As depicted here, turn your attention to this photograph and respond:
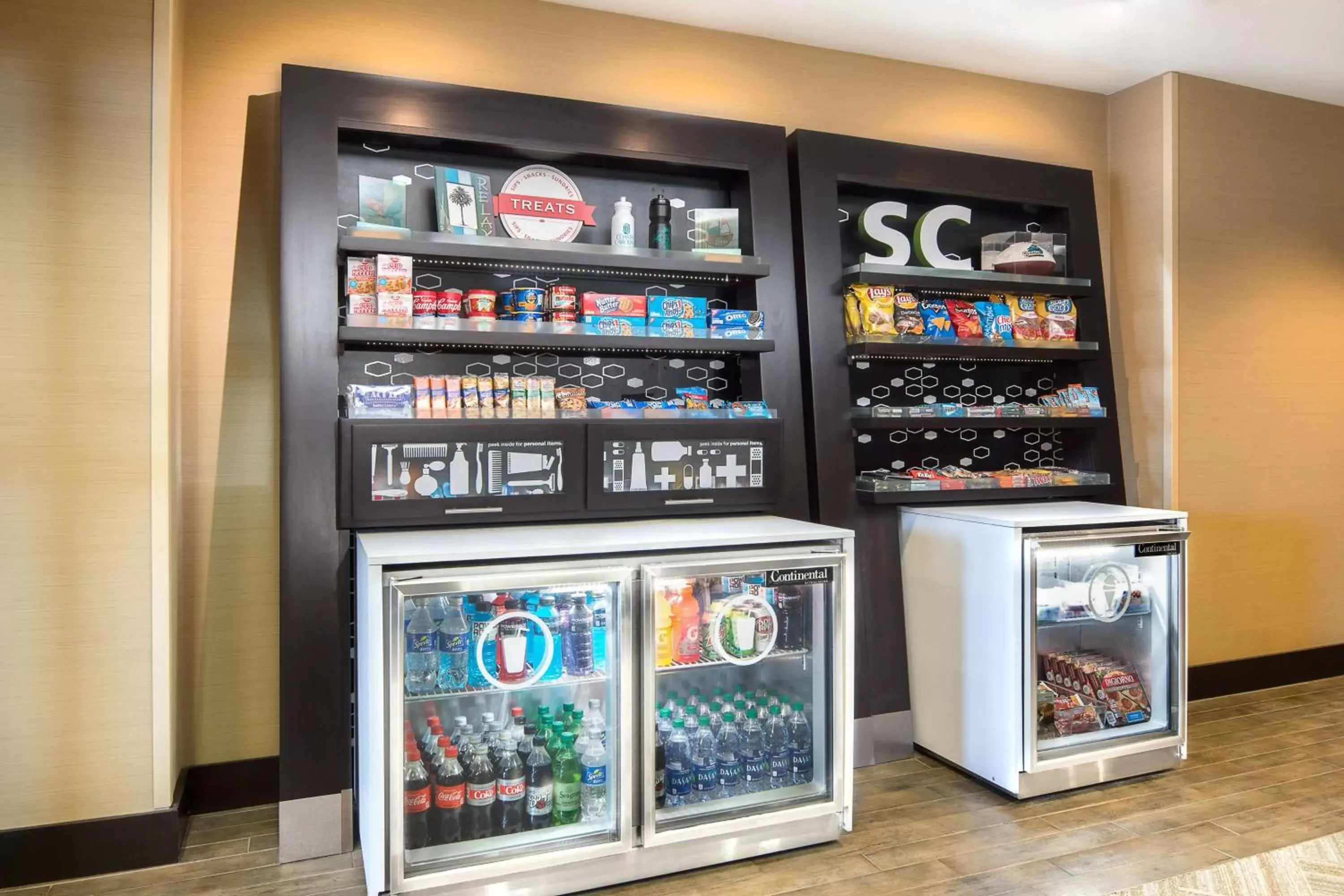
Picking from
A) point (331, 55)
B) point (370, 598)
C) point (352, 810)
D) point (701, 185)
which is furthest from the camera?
point (701, 185)

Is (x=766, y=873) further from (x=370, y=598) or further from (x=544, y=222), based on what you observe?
(x=544, y=222)

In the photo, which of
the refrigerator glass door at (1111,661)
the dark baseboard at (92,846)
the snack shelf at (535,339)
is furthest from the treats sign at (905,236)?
the dark baseboard at (92,846)

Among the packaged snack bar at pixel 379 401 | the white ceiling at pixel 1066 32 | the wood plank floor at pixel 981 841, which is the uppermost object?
the white ceiling at pixel 1066 32

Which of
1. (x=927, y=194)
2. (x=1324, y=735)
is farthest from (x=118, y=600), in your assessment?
(x=1324, y=735)

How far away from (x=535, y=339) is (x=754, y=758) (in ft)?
5.14

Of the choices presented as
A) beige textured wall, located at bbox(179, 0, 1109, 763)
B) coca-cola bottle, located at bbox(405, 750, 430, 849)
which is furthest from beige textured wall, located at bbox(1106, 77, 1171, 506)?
coca-cola bottle, located at bbox(405, 750, 430, 849)

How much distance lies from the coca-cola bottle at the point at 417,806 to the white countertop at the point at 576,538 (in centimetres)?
62

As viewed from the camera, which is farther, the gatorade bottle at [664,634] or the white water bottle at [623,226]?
the white water bottle at [623,226]

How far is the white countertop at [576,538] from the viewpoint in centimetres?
244

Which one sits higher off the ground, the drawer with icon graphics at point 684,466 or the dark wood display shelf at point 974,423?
the dark wood display shelf at point 974,423

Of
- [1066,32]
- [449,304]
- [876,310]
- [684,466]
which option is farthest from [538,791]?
[1066,32]

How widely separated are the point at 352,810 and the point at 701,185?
263cm

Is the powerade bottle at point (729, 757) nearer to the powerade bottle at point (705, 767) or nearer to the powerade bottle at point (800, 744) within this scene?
the powerade bottle at point (705, 767)

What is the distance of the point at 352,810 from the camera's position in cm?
288
